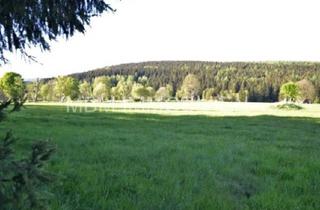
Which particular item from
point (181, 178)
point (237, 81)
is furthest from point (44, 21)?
point (237, 81)

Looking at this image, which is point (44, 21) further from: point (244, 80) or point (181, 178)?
point (244, 80)

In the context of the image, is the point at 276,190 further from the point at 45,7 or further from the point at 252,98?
the point at 252,98

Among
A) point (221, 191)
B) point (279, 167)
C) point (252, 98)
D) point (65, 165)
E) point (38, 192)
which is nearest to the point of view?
point (38, 192)

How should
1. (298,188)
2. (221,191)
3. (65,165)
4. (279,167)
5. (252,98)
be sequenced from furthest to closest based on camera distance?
(252,98) → (279,167) → (65,165) → (298,188) → (221,191)

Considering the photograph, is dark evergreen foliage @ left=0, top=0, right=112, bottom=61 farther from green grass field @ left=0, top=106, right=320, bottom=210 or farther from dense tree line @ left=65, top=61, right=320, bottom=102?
dense tree line @ left=65, top=61, right=320, bottom=102

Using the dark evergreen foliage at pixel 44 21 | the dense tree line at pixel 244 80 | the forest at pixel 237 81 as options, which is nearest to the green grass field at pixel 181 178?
the dark evergreen foliage at pixel 44 21

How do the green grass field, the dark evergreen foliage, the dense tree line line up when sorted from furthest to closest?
the dense tree line, the dark evergreen foliage, the green grass field

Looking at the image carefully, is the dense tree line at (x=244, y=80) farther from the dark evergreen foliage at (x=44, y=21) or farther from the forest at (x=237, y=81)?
the dark evergreen foliage at (x=44, y=21)

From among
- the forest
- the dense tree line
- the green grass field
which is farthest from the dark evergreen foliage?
the dense tree line

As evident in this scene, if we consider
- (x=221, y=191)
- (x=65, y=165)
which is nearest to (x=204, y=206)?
(x=221, y=191)

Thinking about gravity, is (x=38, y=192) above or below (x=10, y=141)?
below

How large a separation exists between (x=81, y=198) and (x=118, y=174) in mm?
1836

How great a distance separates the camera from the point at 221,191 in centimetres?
689

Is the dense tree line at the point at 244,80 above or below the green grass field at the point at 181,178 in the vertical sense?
above
